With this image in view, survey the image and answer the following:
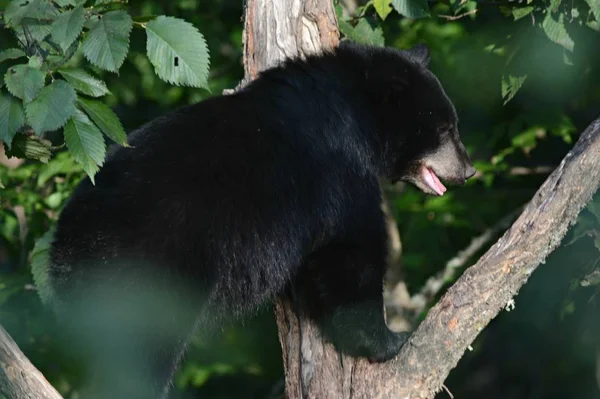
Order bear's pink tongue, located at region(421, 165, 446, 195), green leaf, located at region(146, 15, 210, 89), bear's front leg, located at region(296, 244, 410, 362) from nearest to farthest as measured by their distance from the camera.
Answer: green leaf, located at region(146, 15, 210, 89), bear's front leg, located at region(296, 244, 410, 362), bear's pink tongue, located at region(421, 165, 446, 195)

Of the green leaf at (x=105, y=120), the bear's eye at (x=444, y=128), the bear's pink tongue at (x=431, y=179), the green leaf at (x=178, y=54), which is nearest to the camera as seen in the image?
the green leaf at (x=105, y=120)

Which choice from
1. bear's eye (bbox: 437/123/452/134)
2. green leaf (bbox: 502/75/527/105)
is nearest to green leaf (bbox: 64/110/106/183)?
bear's eye (bbox: 437/123/452/134)

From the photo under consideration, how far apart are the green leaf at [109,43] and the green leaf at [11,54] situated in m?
0.25

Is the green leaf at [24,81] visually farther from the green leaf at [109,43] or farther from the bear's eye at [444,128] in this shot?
the bear's eye at [444,128]

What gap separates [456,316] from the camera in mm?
3924

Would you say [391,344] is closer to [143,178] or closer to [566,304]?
[143,178]

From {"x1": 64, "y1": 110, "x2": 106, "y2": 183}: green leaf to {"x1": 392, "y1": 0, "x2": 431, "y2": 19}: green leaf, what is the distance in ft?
6.99

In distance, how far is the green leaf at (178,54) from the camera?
3.49 meters

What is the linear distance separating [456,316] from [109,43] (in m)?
1.87

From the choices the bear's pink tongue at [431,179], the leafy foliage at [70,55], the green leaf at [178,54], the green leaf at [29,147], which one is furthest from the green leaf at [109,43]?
the bear's pink tongue at [431,179]

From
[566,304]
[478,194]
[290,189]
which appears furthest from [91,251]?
[478,194]

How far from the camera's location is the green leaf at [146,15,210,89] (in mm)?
3486

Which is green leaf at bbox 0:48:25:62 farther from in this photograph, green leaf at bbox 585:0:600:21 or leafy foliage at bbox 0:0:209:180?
green leaf at bbox 585:0:600:21

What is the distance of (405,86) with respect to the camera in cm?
478
